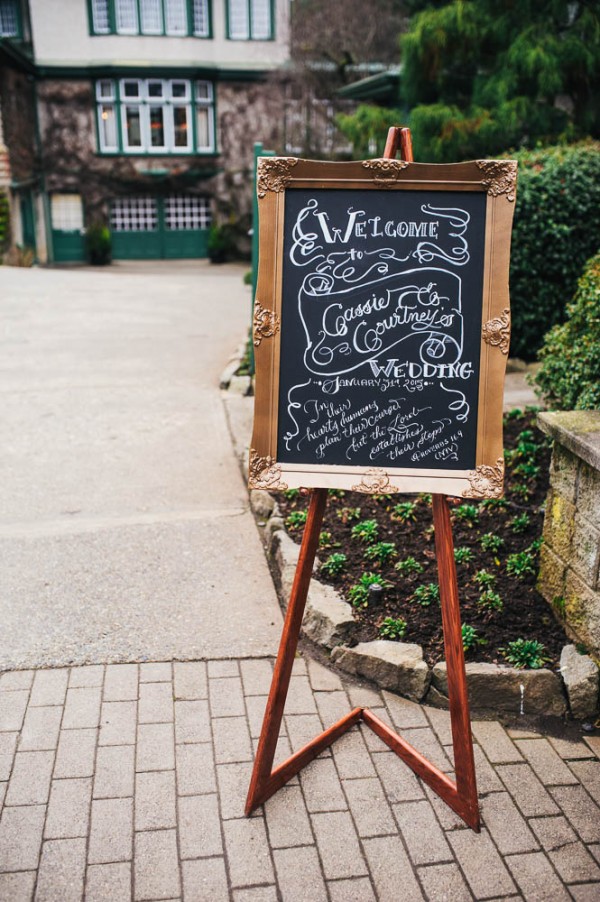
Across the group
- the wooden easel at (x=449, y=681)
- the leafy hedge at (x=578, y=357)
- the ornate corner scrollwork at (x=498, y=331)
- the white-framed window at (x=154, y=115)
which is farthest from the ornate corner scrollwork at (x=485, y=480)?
the white-framed window at (x=154, y=115)

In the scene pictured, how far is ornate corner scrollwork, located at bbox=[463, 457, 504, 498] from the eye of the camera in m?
2.82

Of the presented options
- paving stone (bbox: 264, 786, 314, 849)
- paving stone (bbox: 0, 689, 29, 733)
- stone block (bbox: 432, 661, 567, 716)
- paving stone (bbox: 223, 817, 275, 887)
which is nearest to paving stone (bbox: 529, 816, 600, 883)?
stone block (bbox: 432, 661, 567, 716)

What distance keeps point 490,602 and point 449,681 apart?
1.07m

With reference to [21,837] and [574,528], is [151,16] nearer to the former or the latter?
[574,528]

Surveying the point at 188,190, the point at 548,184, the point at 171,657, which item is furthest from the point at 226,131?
the point at 171,657

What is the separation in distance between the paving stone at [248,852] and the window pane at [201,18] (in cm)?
2648

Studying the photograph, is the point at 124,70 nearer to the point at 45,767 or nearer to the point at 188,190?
the point at 188,190

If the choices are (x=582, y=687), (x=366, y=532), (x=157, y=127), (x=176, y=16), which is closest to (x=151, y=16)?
(x=176, y=16)

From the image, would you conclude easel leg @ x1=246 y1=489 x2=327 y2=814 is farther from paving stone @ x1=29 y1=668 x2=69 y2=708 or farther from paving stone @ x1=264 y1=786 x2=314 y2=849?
paving stone @ x1=29 y1=668 x2=69 y2=708

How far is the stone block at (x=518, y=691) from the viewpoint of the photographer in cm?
344

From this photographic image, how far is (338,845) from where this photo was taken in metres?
2.77

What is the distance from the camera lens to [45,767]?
310 cm

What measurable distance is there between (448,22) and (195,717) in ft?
34.9

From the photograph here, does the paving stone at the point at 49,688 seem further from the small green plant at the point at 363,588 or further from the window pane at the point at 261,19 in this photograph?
the window pane at the point at 261,19
